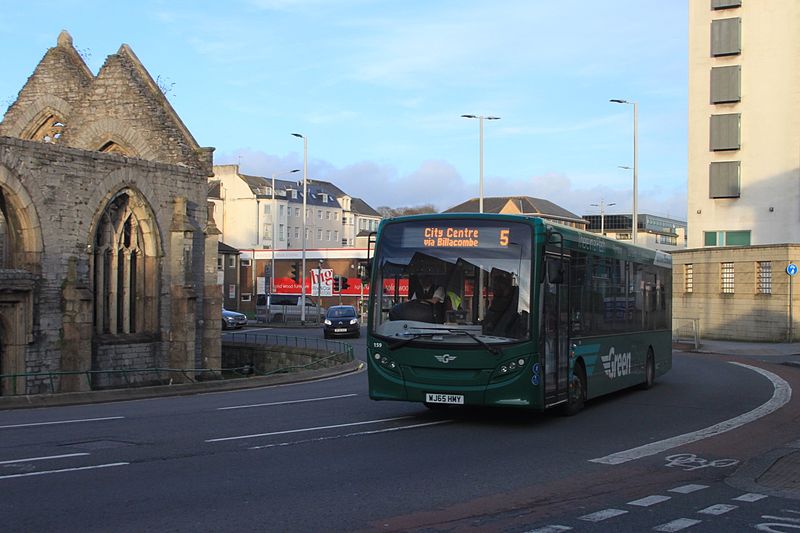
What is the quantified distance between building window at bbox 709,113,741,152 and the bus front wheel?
37046 mm

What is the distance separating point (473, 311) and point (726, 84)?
133 feet

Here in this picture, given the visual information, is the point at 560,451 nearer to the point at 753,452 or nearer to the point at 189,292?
the point at 753,452

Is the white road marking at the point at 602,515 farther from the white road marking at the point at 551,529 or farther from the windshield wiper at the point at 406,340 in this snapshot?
the windshield wiper at the point at 406,340

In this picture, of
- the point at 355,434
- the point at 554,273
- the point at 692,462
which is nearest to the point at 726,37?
the point at 554,273

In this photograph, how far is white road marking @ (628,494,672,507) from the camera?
889 centimetres

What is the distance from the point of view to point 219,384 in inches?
913

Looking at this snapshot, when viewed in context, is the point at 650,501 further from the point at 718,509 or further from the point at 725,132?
the point at 725,132

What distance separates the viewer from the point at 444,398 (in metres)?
13.9

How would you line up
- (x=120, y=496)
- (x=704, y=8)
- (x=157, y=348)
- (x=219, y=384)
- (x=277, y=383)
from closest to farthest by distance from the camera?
(x=120, y=496)
(x=219, y=384)
(x=277, y=383)
(x=157, y=348)
(x=704, y=8)

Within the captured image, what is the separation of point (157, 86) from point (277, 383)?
44.4 feet

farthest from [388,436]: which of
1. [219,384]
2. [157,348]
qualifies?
[157,348]

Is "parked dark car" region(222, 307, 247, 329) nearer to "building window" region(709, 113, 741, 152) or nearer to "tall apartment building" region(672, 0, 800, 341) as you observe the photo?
"tall apartment building" region(672, 0, 800, 341)

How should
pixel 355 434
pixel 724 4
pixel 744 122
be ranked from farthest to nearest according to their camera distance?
pixel 724 4
pixel 744 122
pixel 355 434

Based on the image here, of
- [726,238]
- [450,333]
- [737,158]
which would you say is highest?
[737,158]
